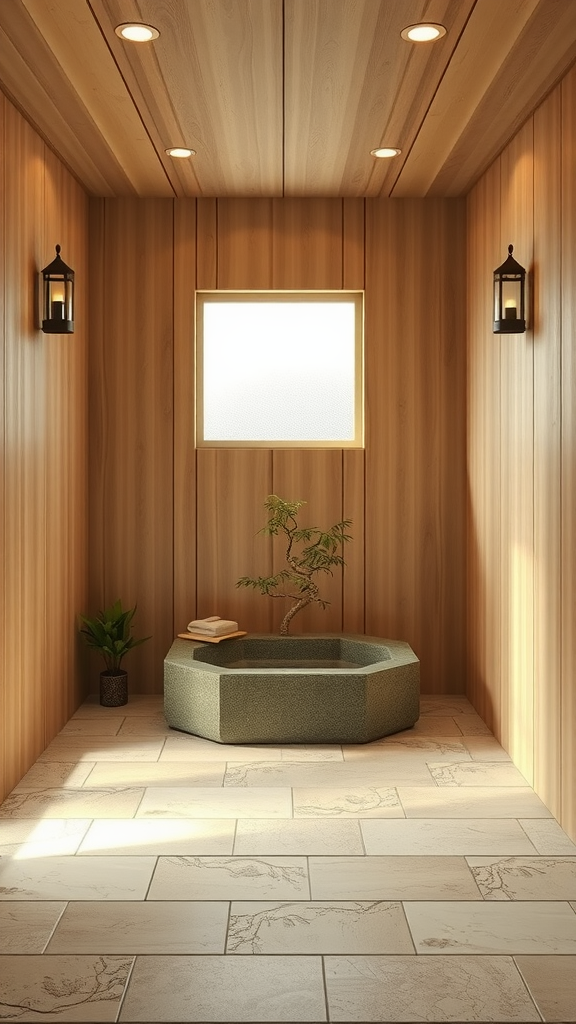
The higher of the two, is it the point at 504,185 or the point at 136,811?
the point at 504,185

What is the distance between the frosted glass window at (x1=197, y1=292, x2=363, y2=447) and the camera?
5668mm

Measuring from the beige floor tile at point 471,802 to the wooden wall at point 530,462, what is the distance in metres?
0.08

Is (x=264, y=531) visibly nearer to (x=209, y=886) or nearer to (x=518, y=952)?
(x=209, y=886)

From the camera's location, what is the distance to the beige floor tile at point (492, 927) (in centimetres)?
272

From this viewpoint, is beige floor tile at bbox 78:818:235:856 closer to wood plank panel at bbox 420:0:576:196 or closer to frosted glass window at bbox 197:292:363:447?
frosted glass window at bbox 197:292:363:447

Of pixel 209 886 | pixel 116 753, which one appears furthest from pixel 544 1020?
pixel 116 753

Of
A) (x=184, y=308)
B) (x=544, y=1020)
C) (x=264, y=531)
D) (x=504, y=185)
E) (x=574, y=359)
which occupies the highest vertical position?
(x=504, y=185)

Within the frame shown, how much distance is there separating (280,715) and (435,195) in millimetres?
2966

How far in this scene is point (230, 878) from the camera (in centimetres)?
316

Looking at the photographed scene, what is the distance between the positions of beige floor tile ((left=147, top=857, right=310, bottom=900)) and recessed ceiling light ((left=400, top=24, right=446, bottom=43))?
2.81 metres

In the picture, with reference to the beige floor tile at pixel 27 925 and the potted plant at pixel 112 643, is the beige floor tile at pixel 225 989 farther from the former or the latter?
the potted plant at pixel 112 643

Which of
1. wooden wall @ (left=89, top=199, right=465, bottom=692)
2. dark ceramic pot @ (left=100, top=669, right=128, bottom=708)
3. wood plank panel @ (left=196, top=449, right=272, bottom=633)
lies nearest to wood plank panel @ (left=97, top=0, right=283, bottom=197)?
wooden wall @ (left=89, top=199, right=465, bottom=692)

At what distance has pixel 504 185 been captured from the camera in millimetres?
4574

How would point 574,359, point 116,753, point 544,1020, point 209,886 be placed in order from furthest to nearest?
point 116,753 < point 574,359 < point 209,886 < point 544,1020
